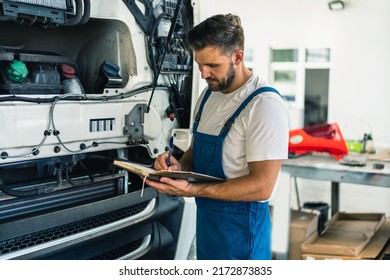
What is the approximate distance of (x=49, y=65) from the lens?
6.53 ft

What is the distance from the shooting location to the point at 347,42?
7.50 meters

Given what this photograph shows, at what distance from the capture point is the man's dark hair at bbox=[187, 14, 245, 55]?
1622 mm

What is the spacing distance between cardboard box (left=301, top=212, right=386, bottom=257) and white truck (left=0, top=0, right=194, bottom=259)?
3.10 feet

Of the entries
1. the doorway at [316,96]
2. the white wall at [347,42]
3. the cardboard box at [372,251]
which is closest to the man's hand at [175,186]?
the cardboard box at [372,251]

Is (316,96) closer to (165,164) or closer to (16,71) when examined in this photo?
(165,164)

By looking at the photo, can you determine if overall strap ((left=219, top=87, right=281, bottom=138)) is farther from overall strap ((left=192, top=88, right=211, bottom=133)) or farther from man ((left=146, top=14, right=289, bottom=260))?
overall strap ((left=192, top=88, right=211, bottom=133))

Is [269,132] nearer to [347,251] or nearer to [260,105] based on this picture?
[260,105]

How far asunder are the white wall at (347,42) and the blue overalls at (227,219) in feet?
16.9

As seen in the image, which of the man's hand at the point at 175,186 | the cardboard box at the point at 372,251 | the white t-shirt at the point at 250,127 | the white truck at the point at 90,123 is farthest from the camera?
the cardboard box at the point at 372,251

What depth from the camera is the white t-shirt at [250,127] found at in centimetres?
157

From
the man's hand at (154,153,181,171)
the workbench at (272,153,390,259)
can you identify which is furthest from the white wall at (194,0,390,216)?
the man's hand at (154,153,181,171)

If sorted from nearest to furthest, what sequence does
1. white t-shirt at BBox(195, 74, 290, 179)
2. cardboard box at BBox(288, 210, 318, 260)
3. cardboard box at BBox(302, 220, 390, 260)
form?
white t-shirt at BBox(195, 74, 290, 179) → cardboard box at BBox(302, 220, 390, 260) → cardboard box at BBox(288, 210, 318, 260)

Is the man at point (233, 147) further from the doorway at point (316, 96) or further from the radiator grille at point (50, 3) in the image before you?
the doorway at point (316, 96)

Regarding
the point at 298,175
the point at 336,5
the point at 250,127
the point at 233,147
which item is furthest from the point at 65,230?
the point at 336,5
